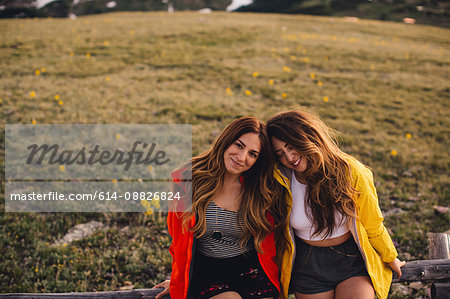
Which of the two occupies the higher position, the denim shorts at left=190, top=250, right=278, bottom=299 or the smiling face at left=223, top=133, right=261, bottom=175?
the smiling face at left=223, top=133, right=261, bottom=175

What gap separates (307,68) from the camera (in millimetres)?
12320

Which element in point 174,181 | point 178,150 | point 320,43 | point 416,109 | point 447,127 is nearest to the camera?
point 174,181

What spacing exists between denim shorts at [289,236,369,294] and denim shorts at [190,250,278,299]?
294mm

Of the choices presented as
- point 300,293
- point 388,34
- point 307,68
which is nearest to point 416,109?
point 307,68

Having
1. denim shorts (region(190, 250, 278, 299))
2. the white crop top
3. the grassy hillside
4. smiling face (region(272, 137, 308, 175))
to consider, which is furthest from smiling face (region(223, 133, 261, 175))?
the grassy hillside

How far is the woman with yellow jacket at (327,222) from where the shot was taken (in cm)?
282

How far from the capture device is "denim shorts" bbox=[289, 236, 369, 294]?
2.86 metres

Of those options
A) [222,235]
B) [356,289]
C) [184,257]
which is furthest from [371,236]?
[184,257]

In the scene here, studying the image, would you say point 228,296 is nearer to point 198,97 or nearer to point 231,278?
point 231,278

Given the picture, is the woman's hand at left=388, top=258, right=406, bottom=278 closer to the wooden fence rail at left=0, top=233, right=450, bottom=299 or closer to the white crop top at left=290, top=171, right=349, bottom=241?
the wooden fence rail at left=0, top=233, right=450, bottom=299

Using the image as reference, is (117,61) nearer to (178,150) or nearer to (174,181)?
(178,150)

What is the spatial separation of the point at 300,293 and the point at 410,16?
51134 millimetres

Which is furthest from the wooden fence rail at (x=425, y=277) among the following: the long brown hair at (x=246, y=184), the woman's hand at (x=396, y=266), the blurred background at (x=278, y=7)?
the blurred background at (x=278, y=7)

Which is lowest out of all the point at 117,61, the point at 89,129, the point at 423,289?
the point at 423,289
